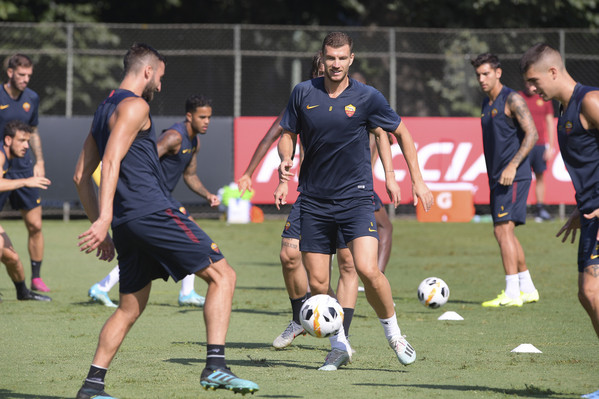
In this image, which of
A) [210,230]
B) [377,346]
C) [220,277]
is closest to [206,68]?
[210,230]

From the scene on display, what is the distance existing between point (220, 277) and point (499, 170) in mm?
5568

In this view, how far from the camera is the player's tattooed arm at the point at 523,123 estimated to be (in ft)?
33.2

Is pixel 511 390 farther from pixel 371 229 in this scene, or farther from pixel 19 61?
pixel 19 61

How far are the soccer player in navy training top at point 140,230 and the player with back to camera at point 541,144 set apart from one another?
12.6 m

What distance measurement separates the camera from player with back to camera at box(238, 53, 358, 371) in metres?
6.82

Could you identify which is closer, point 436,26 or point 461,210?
point 461,210

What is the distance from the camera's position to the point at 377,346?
7.77m

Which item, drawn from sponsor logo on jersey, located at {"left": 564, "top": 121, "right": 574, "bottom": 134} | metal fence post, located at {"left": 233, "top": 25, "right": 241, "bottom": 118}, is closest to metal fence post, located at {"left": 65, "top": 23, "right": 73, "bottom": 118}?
metal fence post, located at {"left": 233, "top": 25, "right": 241, "bottom": 118}

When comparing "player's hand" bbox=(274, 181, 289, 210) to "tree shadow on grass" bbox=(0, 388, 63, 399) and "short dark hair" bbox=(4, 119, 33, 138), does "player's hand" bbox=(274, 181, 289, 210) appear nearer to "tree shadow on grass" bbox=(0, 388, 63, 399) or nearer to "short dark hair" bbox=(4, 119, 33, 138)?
"tree shadow on grass" bbox=(0, 388, 63, 399)

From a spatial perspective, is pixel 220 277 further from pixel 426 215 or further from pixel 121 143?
pixel 426 215

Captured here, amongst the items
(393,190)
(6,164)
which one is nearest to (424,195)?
(393,190)

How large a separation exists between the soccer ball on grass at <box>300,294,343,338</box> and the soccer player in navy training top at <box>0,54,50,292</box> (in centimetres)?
575

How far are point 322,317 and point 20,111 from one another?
22.1 ft

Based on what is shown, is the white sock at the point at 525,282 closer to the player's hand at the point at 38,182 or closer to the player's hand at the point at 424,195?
the player's hand at the point at 424,195
